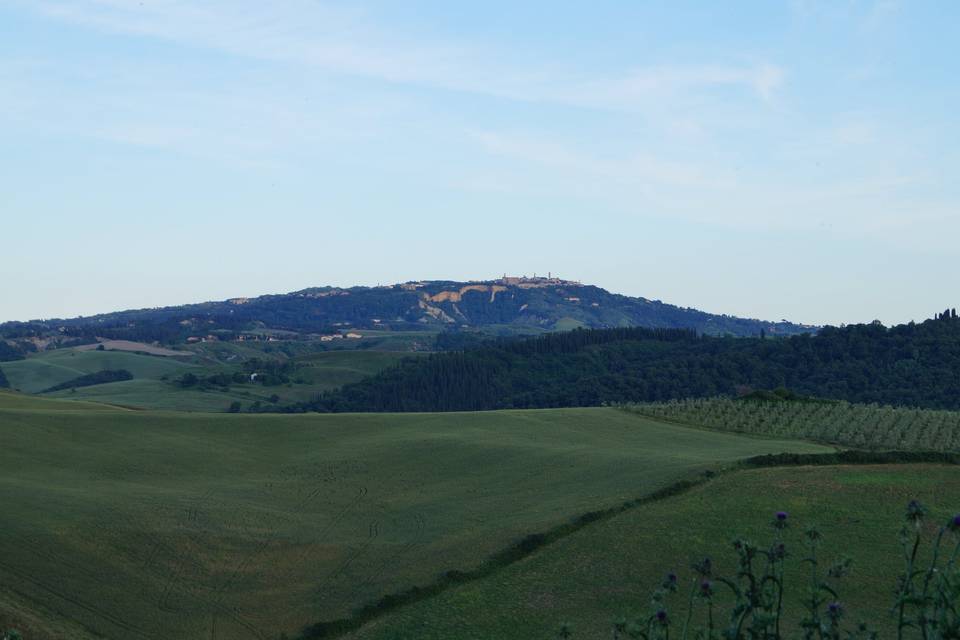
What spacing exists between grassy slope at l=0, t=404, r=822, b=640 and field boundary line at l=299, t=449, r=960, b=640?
80 centimetres

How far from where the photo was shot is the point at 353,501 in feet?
185

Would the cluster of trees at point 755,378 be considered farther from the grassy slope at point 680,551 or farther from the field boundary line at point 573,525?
the grassy slope at point 680,551

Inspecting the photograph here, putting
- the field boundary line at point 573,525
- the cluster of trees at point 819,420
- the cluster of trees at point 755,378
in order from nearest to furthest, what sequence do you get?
1. the field boundary line at point 573,525
2. the cluster of trees at point 819,420
3. the cluster of trees at point 755,378

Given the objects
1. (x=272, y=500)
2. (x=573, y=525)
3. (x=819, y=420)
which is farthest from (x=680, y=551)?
(x=819, y=420)

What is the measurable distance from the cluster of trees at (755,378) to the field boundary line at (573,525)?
71.0m

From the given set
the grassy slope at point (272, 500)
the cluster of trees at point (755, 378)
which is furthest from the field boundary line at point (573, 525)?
the cluster of trees at point (755, 378)

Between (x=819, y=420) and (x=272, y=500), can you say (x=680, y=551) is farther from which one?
(x=819, y=420)

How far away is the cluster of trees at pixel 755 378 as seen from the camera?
13625cm

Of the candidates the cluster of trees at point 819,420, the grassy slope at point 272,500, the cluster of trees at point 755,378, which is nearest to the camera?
the grassy slope at point 272,500

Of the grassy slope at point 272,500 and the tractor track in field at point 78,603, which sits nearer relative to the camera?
the tractor track in field at point 78,603

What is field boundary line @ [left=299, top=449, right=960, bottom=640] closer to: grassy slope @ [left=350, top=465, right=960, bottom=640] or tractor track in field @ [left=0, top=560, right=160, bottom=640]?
grassy slope @ [left=350, top=465, right=960, bottom=640]

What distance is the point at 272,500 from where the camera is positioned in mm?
55938

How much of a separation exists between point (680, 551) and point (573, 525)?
569 cm

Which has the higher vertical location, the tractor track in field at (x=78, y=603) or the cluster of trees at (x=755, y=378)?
the cluster of trees at (x=755, y=378)
